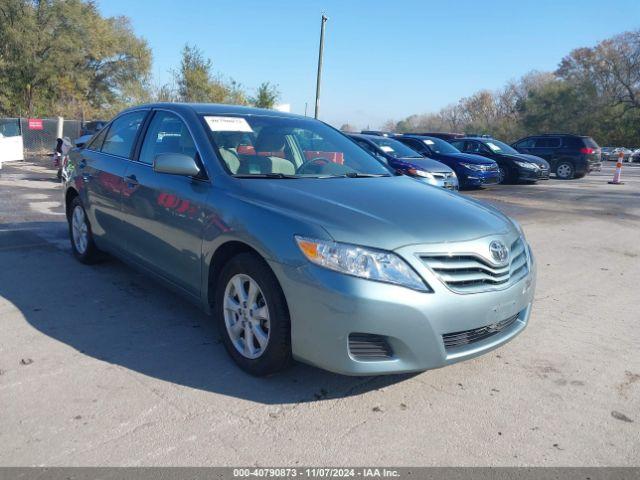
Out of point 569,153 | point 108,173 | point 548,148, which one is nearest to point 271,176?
point 108,173

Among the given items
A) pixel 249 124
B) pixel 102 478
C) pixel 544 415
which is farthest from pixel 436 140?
pixel 102 478

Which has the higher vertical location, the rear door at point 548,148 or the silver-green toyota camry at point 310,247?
the rear door at point 548,148

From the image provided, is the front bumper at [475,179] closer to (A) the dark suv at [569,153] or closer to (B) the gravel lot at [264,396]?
(A) the dark suv at [569,153]

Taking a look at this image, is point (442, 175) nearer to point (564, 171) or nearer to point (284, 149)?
point (284, 149)

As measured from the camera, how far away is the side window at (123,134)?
4.73m

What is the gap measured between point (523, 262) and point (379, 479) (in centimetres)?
173

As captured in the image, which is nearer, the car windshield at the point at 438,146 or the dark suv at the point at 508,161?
the car windshield at the point at 438,146

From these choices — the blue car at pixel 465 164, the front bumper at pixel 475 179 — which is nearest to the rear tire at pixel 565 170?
the blue car at pixel 465 164

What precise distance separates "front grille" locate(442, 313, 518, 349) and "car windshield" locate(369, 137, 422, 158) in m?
9.06

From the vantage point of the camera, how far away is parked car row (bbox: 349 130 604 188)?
14763mm

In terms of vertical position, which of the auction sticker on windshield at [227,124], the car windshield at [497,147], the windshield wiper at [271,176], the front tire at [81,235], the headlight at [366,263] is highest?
the car windshield at [497,147]

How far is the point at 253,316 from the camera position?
10.5 feet

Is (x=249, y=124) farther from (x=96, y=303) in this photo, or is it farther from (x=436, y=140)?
(x=436, y=140)
